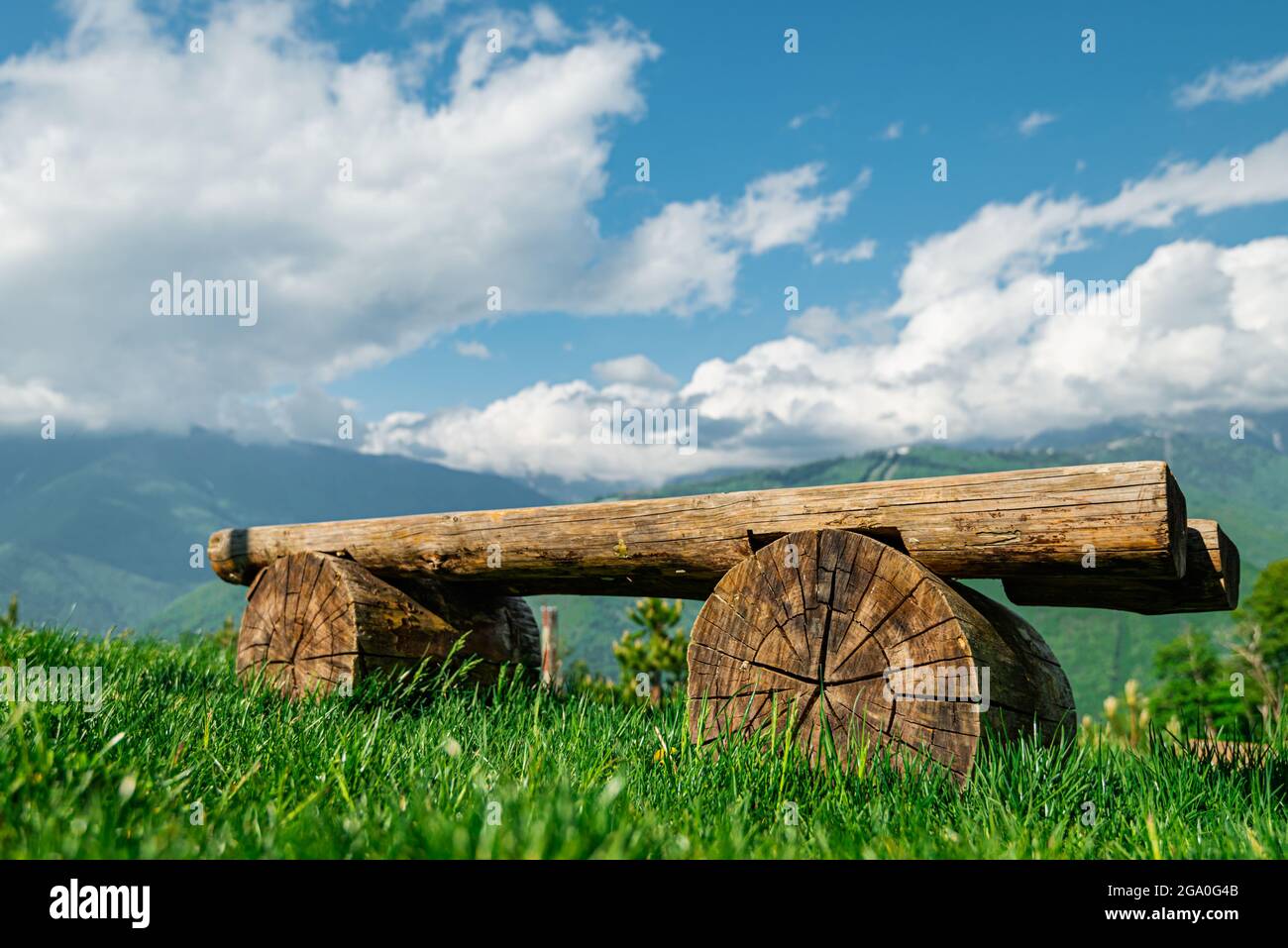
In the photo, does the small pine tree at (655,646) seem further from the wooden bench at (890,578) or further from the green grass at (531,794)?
the green grass at (531,794)

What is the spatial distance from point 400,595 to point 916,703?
3364 mm

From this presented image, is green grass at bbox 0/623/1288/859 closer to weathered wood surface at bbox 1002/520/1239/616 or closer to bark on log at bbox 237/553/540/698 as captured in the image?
weathered wood surface at bbox 1002/520/1239/616

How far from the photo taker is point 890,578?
3.50 metres

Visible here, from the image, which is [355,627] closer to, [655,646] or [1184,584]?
[1184,584]

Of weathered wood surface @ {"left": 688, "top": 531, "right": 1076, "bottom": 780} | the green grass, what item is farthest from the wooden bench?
the green grass

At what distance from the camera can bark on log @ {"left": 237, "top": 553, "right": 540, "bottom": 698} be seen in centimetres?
513

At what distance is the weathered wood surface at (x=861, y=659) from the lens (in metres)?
3.29

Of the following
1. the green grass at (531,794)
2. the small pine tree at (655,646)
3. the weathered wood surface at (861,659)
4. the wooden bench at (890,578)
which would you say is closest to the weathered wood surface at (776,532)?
the wooden bench at (890,578)

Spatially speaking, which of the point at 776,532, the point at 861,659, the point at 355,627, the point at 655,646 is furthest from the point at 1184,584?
the point at 655,646

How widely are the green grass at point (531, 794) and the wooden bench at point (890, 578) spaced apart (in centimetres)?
26

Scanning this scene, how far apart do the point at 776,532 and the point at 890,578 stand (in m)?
0.60

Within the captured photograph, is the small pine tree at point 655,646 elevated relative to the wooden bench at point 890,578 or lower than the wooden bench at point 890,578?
lower
